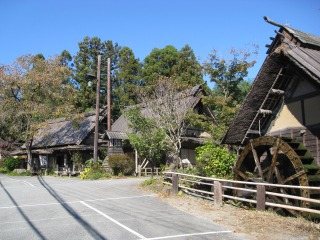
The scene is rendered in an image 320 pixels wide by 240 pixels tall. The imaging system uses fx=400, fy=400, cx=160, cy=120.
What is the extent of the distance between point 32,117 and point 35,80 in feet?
12.7

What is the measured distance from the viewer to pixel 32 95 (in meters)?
37.6

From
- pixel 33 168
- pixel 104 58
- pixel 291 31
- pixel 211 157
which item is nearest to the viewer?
pixel 291 31

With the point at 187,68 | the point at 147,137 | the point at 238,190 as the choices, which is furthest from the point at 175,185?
the point at 187,68

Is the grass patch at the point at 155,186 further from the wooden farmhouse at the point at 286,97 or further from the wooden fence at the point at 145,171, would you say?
the wooden fence at the point at 145,171

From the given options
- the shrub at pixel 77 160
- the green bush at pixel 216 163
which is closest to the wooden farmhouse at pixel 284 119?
the green bush at pixel 216 163

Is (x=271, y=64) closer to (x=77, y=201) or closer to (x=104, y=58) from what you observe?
(x=77, y=201)

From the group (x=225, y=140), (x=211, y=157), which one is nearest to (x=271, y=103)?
(x=225, y=140)

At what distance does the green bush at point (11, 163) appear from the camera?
43.8 meters

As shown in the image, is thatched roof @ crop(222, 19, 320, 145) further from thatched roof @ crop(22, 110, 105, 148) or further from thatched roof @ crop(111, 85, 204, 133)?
thatched roof @ crop(22, 110, 105, 148)

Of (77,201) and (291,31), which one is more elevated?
(291,31)

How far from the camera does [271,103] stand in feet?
52.4

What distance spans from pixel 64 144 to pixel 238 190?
29.9 metres

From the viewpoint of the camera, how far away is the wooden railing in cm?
1137

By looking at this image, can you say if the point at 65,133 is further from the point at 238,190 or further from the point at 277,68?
the point at 277,68
